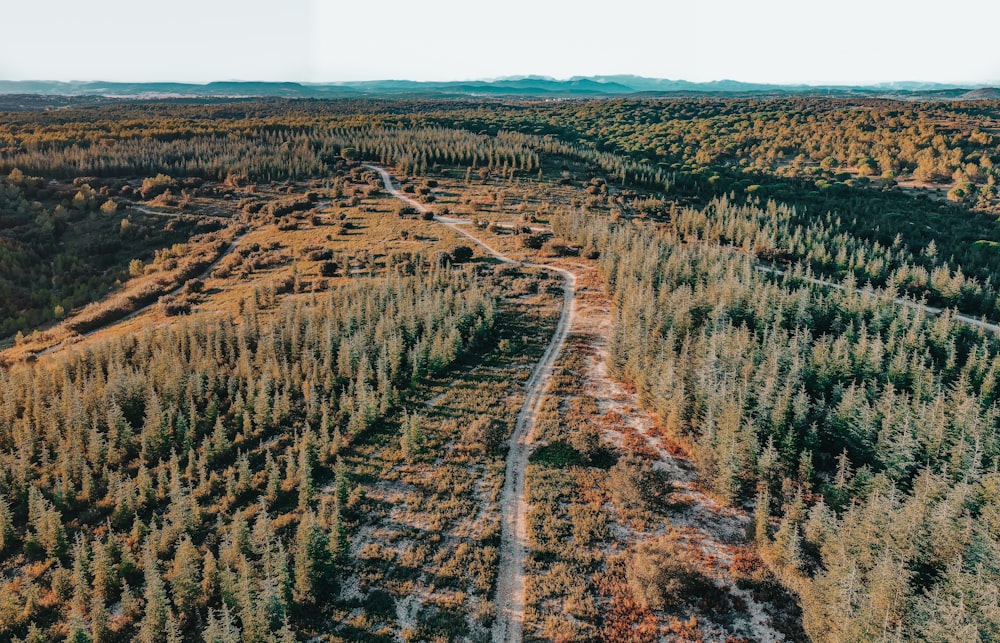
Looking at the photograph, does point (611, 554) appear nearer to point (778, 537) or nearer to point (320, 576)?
point (778, 537)

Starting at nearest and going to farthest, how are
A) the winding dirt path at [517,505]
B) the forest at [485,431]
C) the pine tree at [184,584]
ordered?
1. the pine tree at [184,584]
2. the forest at [485,431]
3. the winding dirt path at [517,505]

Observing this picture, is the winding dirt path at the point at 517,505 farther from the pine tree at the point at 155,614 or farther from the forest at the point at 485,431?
the pine tree at the point at 155,614

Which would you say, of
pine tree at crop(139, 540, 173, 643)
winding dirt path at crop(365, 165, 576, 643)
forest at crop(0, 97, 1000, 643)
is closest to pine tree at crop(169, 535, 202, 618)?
forest at crop(0, 97, 1000, 643)

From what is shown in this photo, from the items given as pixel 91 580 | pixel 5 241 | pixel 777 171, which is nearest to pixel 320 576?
pixel 91 580

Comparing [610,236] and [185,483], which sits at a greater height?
[610,236]

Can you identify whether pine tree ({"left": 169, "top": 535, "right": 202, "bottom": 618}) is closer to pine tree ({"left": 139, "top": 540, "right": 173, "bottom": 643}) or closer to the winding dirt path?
pine tree ({"left": 139, "top": 540, "right": 173, "bottom": 643})

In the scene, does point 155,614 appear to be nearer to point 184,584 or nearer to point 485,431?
point 184,584

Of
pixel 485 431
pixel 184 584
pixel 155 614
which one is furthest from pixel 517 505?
pixel 155 614

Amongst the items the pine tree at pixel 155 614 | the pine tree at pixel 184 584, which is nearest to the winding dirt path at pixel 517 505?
the pine tree at pixel 184 584
